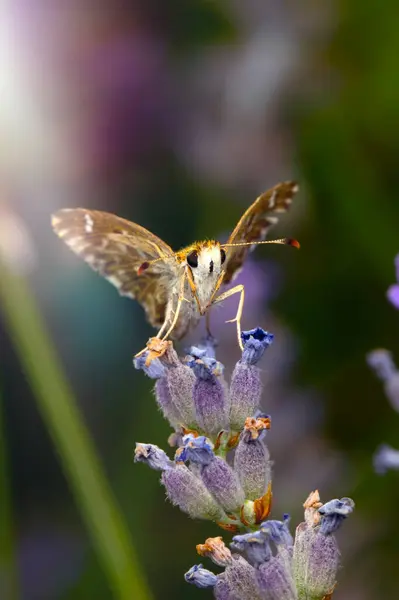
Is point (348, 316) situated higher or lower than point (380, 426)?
higher

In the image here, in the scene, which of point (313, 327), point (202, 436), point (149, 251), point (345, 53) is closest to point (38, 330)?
point (149, 251)

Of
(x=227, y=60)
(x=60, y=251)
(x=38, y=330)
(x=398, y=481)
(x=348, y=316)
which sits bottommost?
(x=398, y=481)

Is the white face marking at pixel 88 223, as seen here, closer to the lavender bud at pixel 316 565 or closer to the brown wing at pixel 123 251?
the brown wing at pixel 123 251

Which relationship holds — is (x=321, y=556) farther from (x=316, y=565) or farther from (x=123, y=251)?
(x=123, y=251)

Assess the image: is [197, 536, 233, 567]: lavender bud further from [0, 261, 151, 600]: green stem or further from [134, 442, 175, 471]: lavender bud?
[0, 261, 151, 600]: green stem

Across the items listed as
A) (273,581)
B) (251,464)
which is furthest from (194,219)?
(273,581)

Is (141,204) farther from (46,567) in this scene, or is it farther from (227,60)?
(46,567)

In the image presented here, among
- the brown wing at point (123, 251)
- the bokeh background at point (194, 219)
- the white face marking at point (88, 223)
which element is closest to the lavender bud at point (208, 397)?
the brown wing at point (123, 251)

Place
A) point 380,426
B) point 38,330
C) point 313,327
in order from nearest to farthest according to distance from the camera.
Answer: point 38,330, point 380,426, point 313,327

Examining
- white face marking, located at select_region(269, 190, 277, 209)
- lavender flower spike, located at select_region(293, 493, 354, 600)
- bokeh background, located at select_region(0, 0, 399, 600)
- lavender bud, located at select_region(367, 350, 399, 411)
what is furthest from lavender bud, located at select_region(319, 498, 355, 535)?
bokeh background, located at select_region(0, 0, 399, 600)
